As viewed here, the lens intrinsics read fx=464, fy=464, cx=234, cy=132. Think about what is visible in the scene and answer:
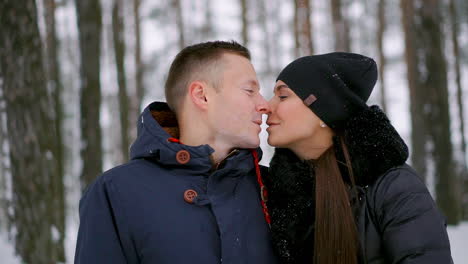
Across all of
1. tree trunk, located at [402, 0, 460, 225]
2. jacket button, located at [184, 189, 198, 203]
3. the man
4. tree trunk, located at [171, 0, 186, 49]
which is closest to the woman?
the man

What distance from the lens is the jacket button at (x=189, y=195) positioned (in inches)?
81.7

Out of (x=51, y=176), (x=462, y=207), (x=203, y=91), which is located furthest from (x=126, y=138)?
(x=203, y=91)

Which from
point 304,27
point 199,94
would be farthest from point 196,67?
point 304,27

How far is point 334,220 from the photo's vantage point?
6.96 feet

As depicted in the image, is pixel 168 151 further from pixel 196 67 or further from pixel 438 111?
pixel 438 111

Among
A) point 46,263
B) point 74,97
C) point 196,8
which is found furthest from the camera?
point 74,97

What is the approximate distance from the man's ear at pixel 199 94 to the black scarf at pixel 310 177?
0.53m

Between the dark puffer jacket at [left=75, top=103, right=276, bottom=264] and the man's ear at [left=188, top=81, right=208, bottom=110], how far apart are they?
0.27 m

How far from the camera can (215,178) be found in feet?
7.04

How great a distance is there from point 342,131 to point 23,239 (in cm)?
349

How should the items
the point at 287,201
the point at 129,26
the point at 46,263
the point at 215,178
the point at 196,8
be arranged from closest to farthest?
the point at 215,178
the point at 287,201
the point at 46,263
the point at 129,26
the point at 196,8

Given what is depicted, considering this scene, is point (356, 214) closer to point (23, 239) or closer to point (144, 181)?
point (144, 181)

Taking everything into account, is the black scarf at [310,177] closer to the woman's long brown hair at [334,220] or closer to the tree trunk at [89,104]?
the woman's long brown hair at [334,220]

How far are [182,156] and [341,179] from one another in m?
0.78
